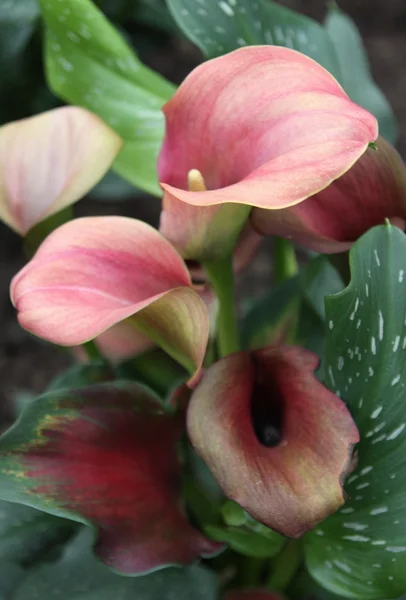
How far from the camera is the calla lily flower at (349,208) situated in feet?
1.41

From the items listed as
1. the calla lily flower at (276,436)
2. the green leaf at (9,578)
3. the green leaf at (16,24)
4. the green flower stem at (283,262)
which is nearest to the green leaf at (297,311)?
the green flower stem at (283,262)

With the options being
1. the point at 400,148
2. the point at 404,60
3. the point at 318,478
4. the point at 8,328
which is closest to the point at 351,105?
the point at 318,478

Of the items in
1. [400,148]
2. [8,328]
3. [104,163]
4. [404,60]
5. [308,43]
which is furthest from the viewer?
[404,60]

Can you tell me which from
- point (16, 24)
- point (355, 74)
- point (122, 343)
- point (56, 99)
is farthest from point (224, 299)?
point (56, 99)

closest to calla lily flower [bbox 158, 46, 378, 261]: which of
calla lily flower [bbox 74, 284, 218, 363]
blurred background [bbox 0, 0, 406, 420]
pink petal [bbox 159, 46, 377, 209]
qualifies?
pink petal [bbox 159, 46, 377, 209]

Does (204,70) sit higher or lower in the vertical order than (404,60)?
higher

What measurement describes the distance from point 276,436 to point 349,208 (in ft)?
0.48

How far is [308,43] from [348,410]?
323mm

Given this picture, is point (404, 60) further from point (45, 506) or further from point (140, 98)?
point (45, 506)

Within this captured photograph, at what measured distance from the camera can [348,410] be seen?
1.35ft

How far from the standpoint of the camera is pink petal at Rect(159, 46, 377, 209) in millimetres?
330

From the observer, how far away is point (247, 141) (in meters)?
0.39

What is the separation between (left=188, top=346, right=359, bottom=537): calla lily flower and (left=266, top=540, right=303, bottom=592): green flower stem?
0.17 m

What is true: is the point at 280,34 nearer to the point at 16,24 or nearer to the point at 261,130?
the point at 261,130
